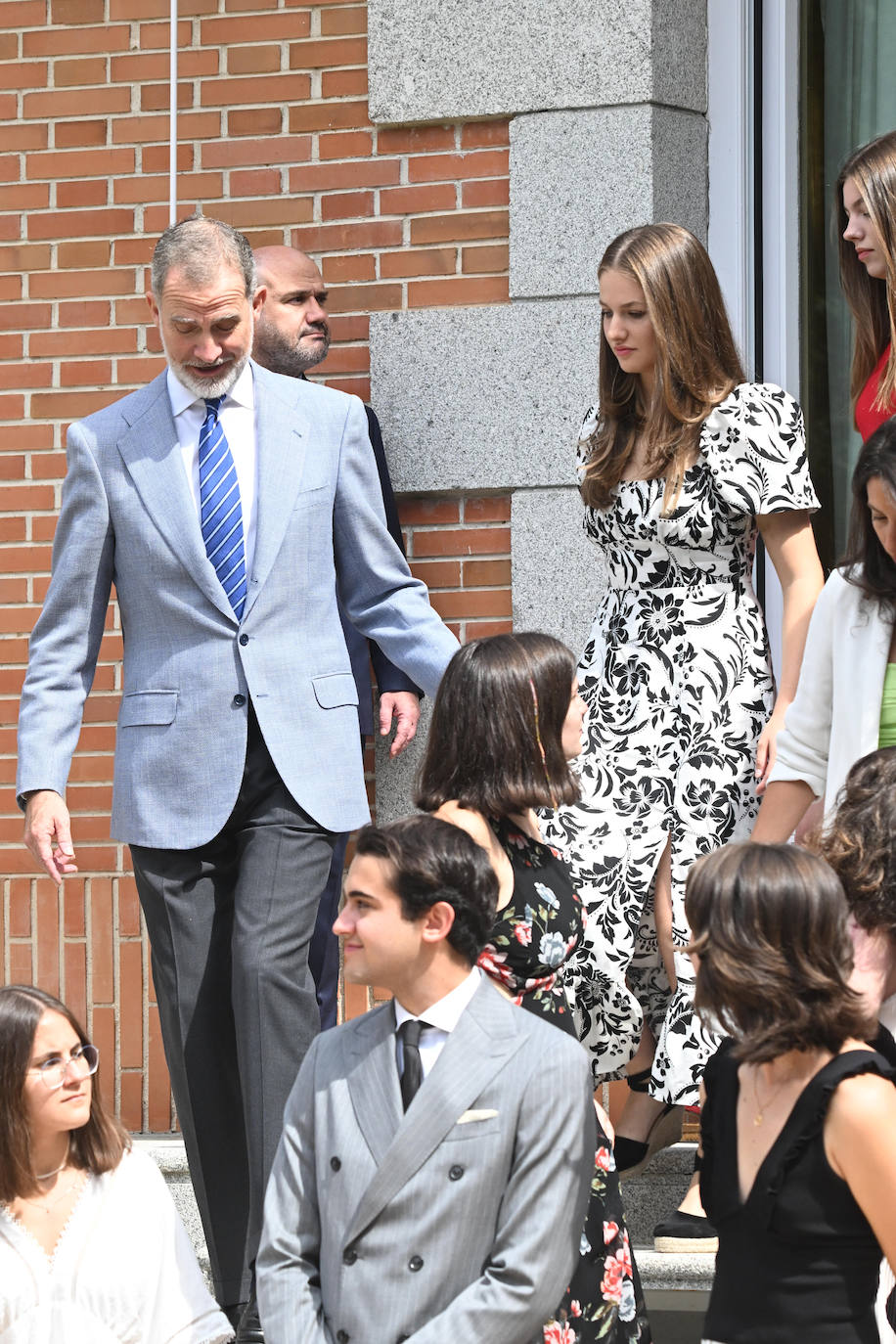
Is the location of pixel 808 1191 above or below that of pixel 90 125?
below

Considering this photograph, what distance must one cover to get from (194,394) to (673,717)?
1.20 metres

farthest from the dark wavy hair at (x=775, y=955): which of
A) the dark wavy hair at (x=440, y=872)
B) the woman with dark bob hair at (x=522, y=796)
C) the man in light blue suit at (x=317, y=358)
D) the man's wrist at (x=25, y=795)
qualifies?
the man in light blue suit at (x=317, y=358)

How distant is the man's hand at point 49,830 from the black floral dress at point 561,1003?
997mm

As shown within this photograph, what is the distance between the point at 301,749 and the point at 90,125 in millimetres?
2296

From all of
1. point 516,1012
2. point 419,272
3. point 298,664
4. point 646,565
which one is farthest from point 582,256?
point 516,1012

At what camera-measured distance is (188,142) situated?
547 cm

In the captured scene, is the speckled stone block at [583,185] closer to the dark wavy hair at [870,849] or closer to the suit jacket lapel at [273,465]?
the suit jacket lapel at [273,465]

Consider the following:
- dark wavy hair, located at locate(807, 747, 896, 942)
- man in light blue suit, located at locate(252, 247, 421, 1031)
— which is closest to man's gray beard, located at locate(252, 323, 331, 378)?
man in light blue suit, located at locate(252, 247, 421, 1031)

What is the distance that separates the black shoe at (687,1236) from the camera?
13.2 ft

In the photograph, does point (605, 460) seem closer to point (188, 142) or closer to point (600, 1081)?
point (600, 1081)

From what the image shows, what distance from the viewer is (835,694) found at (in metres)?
3.68

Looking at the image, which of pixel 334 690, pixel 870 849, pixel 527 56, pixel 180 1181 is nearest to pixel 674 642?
pixel 334 690

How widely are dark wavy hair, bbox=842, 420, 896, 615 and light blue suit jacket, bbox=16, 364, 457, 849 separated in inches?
37.9

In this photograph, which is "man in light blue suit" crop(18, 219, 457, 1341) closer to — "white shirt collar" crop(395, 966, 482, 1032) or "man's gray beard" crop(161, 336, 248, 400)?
"man's gray beard" crop(161, 336, 248, 400)
